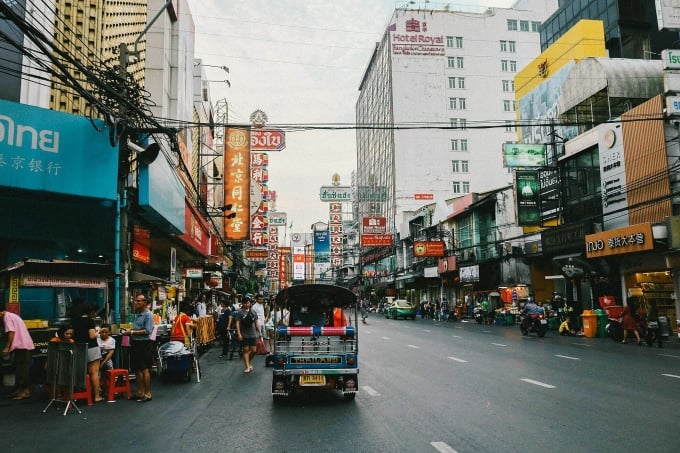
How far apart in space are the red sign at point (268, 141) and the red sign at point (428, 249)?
17.4 meters

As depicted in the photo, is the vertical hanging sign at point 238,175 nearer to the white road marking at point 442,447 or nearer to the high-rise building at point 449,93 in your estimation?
the white road marking at point 442,447

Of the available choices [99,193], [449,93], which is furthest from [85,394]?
[449,93]

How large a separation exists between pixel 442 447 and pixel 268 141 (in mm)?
31661

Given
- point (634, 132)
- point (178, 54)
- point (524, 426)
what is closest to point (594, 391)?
point (524, 426)

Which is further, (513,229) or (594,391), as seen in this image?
(513,229)

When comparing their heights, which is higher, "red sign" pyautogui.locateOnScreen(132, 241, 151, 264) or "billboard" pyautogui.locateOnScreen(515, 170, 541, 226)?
"billboard" pyautogui.locateOnScreen(515, 170, 541, 226)

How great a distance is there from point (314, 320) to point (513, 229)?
3269 centimetres

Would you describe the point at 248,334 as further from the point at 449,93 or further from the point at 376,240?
the point at 449,93

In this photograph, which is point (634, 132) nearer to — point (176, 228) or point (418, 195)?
point (176, 228)

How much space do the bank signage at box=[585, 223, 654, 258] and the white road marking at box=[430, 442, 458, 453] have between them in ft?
66.8

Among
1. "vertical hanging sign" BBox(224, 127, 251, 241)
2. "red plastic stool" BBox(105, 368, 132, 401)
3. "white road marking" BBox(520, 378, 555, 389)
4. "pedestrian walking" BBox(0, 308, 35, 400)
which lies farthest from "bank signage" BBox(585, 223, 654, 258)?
"pedestrian walking" BBox(0, 308, 35, 400)

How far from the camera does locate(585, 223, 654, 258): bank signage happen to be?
23484 mm

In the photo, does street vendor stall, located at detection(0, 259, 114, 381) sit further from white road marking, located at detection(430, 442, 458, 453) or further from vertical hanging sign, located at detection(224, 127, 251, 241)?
vertical hanging sign, located at detection(224, 127, 251, 241)

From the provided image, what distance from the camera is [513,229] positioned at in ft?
136
